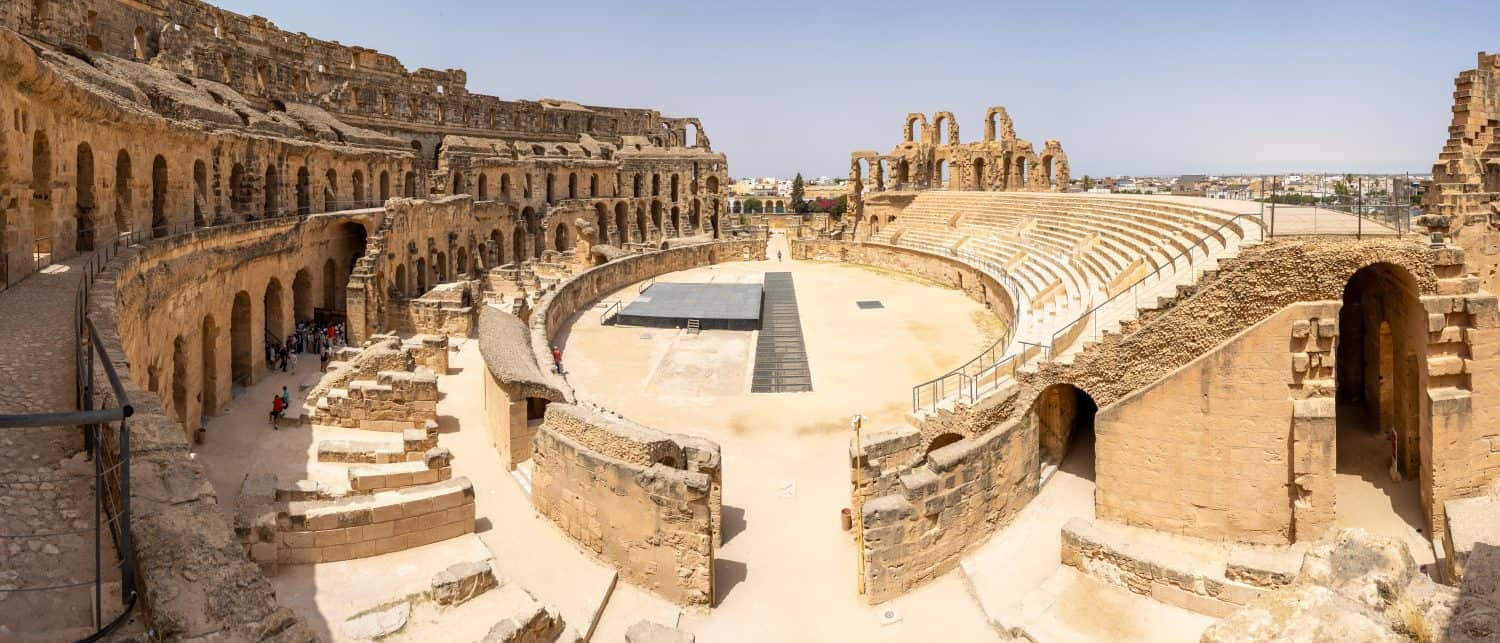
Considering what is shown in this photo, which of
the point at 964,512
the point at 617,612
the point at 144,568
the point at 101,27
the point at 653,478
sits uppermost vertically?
the point at 101,27

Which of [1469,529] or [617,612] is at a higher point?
[1469,529]

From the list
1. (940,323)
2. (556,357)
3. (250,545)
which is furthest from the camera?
(940,323)

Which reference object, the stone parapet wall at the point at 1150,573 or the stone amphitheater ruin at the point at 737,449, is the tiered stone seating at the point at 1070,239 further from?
the stone parapet wall at the point at 1150,573

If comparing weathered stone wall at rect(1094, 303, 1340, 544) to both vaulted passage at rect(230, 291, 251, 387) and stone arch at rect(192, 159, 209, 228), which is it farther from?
stone arch at rect(192, 159, 209, 228)

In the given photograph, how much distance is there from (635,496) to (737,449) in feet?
17.5

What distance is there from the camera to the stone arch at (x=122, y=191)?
1631cm

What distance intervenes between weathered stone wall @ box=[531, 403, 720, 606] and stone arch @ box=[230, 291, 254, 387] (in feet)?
33.1

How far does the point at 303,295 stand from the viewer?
942 inches

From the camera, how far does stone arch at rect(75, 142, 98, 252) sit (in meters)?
14.7

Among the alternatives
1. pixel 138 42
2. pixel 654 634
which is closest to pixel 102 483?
pixel 654 634

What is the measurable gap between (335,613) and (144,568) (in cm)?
393

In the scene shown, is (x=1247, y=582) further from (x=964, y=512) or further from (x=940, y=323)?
(x=940, y=323)

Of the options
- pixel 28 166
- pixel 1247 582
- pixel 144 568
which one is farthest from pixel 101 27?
pixel 1247 582

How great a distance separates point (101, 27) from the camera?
1118 inches
